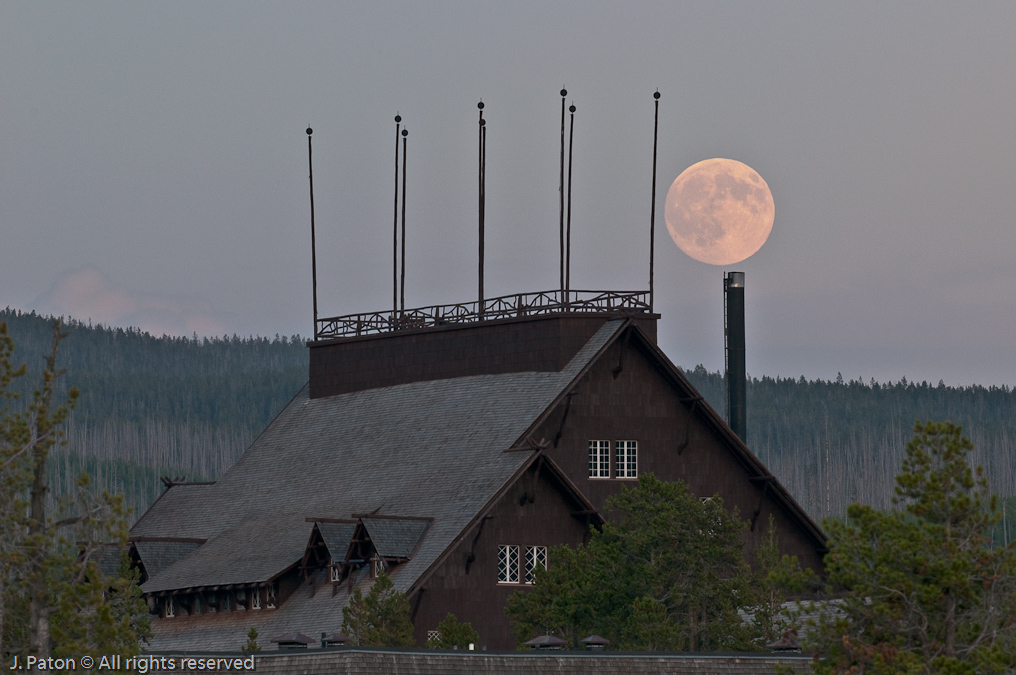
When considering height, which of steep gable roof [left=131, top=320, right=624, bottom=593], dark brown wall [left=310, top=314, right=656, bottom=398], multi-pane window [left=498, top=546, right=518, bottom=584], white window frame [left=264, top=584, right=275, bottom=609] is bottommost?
white window frame [left=264, top=584, right=275, bottom=609]

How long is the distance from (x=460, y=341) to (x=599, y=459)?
9966 millimetres

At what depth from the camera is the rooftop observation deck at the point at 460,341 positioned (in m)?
74.1

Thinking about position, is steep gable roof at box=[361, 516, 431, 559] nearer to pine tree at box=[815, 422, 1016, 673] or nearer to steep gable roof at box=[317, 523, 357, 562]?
steep gable roof at box=[317, 523, 357, 562]

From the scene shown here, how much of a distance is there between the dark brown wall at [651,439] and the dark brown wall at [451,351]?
2.09 m

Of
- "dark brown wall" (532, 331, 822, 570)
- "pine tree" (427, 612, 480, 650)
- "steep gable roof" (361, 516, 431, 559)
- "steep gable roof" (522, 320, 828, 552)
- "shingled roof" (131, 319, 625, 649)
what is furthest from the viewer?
"steep gable roof" (522, 320, 828, 552)

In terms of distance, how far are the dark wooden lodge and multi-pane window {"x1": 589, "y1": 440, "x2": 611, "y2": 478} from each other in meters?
0.09

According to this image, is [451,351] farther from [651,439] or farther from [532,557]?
[532,557]

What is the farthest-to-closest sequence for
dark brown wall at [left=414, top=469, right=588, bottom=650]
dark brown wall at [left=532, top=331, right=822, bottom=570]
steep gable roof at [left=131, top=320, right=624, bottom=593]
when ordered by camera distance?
dark brown wall at [left=532, top=331, right=822, bottom=570]
steep gable roof at [left=131, top=320, right=624, bottom=593]
dark brown wall at [left=414, top=469, right=588, bottom=650]

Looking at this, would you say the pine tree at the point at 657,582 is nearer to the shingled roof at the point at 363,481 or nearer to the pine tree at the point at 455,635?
the pine tree at the point at 455,635

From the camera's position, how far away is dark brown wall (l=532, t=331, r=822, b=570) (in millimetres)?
71312

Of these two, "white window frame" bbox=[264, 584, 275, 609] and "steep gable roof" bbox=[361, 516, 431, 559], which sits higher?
"steep gable roof" bbox=[361, 516, 431, 559]

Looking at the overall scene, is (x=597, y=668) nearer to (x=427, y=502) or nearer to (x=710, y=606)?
(x=710, y=606)

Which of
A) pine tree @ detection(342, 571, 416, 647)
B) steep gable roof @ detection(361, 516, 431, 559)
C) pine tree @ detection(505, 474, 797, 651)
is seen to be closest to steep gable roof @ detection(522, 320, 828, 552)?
steep gable roof @ detection(361, 516, 431, 559)

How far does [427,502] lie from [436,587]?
5.95 metres
